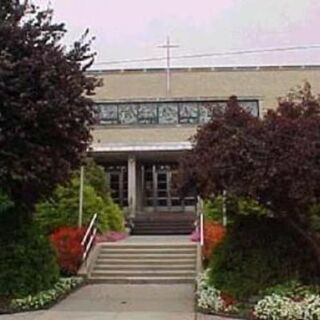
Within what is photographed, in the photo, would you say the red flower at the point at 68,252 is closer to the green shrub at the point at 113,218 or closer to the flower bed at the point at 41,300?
the flower bed at the point at 41,300

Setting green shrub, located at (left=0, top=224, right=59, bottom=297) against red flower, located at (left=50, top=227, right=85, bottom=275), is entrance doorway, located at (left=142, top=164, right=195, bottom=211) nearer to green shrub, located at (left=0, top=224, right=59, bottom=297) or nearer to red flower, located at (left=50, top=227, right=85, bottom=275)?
red flower, located at (left=50, top=227, right=85, bottom=275)

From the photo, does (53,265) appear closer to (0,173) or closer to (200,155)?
(0,173)

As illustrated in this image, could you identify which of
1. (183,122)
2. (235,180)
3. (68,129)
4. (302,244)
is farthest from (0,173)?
(183,122)

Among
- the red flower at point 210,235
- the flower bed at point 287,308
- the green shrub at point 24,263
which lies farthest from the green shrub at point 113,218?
the flower bed at point 287,308

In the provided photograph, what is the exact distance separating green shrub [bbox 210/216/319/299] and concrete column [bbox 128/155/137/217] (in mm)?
17674

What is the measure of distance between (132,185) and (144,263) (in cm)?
1347

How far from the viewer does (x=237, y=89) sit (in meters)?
38.7

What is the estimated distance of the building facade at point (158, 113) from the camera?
113 feet

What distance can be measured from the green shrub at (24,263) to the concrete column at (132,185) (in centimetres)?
1670

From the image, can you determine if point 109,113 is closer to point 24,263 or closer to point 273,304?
point 24,263

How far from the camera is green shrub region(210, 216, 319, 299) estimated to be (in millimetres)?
13633

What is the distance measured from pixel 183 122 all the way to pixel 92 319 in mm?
23974

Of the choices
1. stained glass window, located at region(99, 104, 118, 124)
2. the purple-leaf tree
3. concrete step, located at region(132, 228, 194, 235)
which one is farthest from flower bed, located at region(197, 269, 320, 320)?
stained glass window, located at region(99, 104, 118, 124)

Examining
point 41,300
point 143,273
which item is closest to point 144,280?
point 143,273
